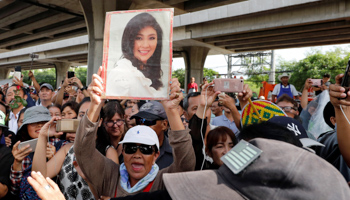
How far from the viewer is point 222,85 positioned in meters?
2.51

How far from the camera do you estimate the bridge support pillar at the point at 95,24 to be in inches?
424

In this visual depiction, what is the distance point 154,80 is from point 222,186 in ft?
4.70

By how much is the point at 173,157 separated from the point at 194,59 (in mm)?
22271

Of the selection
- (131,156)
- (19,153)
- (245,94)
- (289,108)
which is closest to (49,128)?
(19,153)

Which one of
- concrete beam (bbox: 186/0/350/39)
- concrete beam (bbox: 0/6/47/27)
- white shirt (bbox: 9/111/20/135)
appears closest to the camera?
white shirt (bbox: 9/111/20/135)

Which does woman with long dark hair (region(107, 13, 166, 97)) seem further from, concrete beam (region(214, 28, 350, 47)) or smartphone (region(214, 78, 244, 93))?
concrete beam (region(214, 28, 350, 47))

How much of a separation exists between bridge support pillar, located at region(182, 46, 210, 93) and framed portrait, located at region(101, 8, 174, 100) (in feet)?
69.7

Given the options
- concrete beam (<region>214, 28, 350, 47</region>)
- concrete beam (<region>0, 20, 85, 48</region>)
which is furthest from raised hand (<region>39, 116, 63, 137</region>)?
concrete beam (<region>214, 28, 350, 47</region>)

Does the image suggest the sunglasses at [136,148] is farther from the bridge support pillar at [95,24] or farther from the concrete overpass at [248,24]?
the bridge support pillar at [95,24]

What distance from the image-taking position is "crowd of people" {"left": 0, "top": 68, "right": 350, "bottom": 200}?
85 cm

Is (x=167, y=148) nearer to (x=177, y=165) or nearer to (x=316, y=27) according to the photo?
(x=177, y=165)

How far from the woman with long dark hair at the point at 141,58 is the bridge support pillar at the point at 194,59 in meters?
21.3

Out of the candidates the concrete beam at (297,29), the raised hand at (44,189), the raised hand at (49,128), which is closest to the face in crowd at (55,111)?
the raised hand at (49,128)

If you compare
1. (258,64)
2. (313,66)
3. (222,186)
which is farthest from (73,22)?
(258,64)
